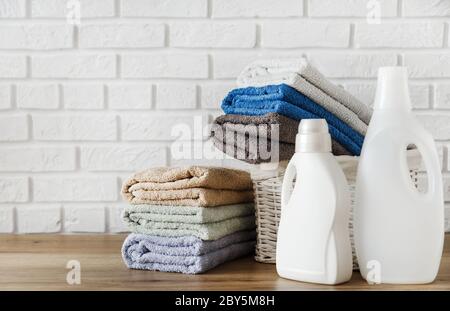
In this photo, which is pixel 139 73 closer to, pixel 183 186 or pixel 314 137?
pixel 183 186

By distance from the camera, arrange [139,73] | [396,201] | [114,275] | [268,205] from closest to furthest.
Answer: [396,201]
[114,275]
[268,205]
[139,73]

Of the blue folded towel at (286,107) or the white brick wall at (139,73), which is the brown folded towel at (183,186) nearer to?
the blue folded towel at (286,107)

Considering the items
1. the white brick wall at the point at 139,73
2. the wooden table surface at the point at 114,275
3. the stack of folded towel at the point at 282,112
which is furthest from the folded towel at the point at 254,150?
the white brick wall at the point at 139,73

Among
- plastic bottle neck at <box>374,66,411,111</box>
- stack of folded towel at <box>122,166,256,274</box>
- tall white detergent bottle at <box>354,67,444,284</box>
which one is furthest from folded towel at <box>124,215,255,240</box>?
plastic bottle neck at <box>374,66,411,111</box>

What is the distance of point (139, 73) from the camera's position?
171 cm

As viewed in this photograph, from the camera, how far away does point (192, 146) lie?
1.71m

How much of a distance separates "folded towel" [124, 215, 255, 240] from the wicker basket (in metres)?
0.06

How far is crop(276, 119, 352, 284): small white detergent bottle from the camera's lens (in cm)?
106

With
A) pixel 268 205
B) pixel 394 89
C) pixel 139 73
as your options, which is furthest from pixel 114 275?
pixel 139 73

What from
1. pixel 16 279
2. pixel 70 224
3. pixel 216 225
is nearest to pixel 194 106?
pixel 70 224

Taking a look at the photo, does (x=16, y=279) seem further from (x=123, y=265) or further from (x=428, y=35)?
(x=428, y=35)

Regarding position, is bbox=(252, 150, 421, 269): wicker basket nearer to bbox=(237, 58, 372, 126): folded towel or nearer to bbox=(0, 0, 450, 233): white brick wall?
bbox=(237, 58, 372, 126): folded towel

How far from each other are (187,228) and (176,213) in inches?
1.4

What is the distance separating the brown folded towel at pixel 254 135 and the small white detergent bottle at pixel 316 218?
9cm
